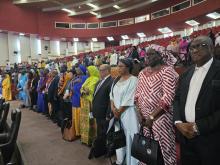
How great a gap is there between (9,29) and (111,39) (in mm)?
8618

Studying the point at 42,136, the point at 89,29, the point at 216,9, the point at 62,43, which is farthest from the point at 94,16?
the point at 42,136

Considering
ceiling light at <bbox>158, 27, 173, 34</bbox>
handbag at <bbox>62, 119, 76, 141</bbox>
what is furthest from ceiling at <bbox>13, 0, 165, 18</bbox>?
handbag at <bbox>62, 119, 76, 141</bbox>

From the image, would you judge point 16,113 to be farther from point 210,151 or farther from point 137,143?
point 210,151

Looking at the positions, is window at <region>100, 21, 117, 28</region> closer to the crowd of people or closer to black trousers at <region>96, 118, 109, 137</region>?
the crowd of people

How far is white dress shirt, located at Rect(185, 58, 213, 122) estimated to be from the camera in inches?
78.9

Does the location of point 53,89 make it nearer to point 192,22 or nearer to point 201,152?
point 201,152

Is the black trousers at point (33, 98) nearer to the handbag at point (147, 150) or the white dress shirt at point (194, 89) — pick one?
the handbag at point (147, 150)

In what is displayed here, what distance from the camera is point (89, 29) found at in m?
22.1

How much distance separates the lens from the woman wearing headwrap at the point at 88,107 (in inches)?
175

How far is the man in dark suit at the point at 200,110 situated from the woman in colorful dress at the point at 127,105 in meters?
1.00

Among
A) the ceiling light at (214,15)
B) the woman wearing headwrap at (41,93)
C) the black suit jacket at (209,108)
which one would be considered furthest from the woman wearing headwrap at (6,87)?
the black suit jacket at (209,108)

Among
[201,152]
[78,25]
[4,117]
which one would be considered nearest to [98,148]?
[4,117]

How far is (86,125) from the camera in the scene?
4586mm

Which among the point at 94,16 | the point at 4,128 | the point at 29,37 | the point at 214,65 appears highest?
the point at 94,16
